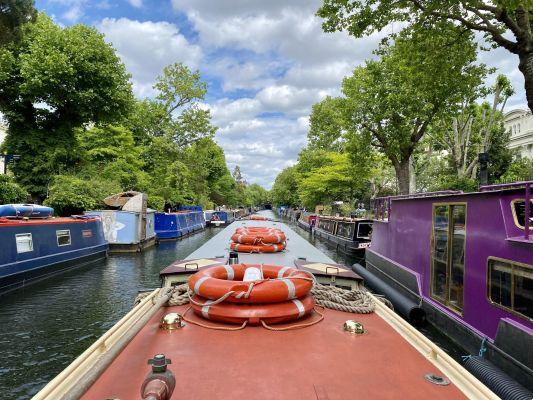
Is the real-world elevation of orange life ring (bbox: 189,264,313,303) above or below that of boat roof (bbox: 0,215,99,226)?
below

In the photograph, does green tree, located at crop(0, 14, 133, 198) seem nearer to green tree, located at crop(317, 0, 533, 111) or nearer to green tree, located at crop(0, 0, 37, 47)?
green tree, located at crop(0, 0, 37, 47)

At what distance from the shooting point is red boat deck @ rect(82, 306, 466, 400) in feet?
11.4

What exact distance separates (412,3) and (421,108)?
31.3 ft

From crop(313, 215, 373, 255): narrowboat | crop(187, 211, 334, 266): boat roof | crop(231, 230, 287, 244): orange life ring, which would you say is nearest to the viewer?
crop(187, 211, 334, 266): boat roof

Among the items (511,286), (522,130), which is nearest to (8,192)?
(511,286)

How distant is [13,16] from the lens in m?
17.4

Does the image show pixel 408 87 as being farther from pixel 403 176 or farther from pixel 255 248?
pixel 255 248

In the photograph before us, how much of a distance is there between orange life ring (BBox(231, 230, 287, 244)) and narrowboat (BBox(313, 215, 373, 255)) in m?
11.3

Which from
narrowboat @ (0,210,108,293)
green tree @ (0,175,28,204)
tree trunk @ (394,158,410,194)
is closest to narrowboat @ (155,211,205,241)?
green tree @ (0,175,28,204)

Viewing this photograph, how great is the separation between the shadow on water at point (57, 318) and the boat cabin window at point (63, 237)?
1.39m

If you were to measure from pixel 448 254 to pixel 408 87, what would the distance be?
52.2 ft

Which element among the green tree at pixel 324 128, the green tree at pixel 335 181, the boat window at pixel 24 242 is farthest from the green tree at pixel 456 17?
the green tree at pixel 324 128

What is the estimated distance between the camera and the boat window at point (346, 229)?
2424 cm

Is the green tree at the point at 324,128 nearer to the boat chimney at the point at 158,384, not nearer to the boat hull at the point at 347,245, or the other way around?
the boat hull at the point at 347,245
